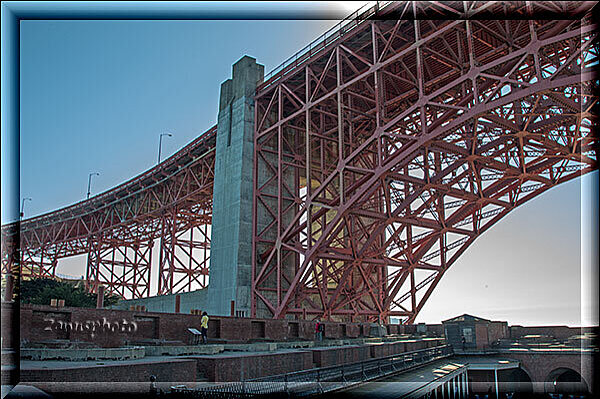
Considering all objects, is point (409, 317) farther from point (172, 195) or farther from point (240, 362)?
point (240, 362)

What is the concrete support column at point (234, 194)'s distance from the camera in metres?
34.5

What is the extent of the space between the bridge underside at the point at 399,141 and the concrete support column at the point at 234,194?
70 centimetres

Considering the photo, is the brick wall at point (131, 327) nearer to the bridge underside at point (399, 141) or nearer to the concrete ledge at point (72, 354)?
the concrete ledge at point (72, 354)


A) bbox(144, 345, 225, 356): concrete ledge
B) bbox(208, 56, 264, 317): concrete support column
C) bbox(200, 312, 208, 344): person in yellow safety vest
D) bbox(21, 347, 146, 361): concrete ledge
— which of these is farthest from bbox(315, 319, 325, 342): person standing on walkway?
bbox(21, 347, 146, 361): concrete ledge

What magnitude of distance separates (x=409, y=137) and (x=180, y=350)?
16.7 meters

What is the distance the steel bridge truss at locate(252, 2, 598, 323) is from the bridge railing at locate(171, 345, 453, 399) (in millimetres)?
11789

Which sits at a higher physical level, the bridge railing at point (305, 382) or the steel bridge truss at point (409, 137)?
the steel bridge truss at point (409, 137)

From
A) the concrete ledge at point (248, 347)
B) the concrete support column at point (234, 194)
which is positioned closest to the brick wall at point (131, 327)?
the concrete ledge at point (248, 347)

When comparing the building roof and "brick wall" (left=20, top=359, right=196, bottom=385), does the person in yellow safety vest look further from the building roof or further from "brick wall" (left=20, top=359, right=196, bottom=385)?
the building roof

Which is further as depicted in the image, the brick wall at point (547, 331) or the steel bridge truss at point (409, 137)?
the brick wall at point (547, 331)

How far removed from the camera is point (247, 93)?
3788 cm

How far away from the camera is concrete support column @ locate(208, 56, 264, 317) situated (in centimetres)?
3447

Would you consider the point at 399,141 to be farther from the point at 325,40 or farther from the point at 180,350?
the point at 180,350

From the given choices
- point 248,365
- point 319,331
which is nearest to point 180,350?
point 248,365
